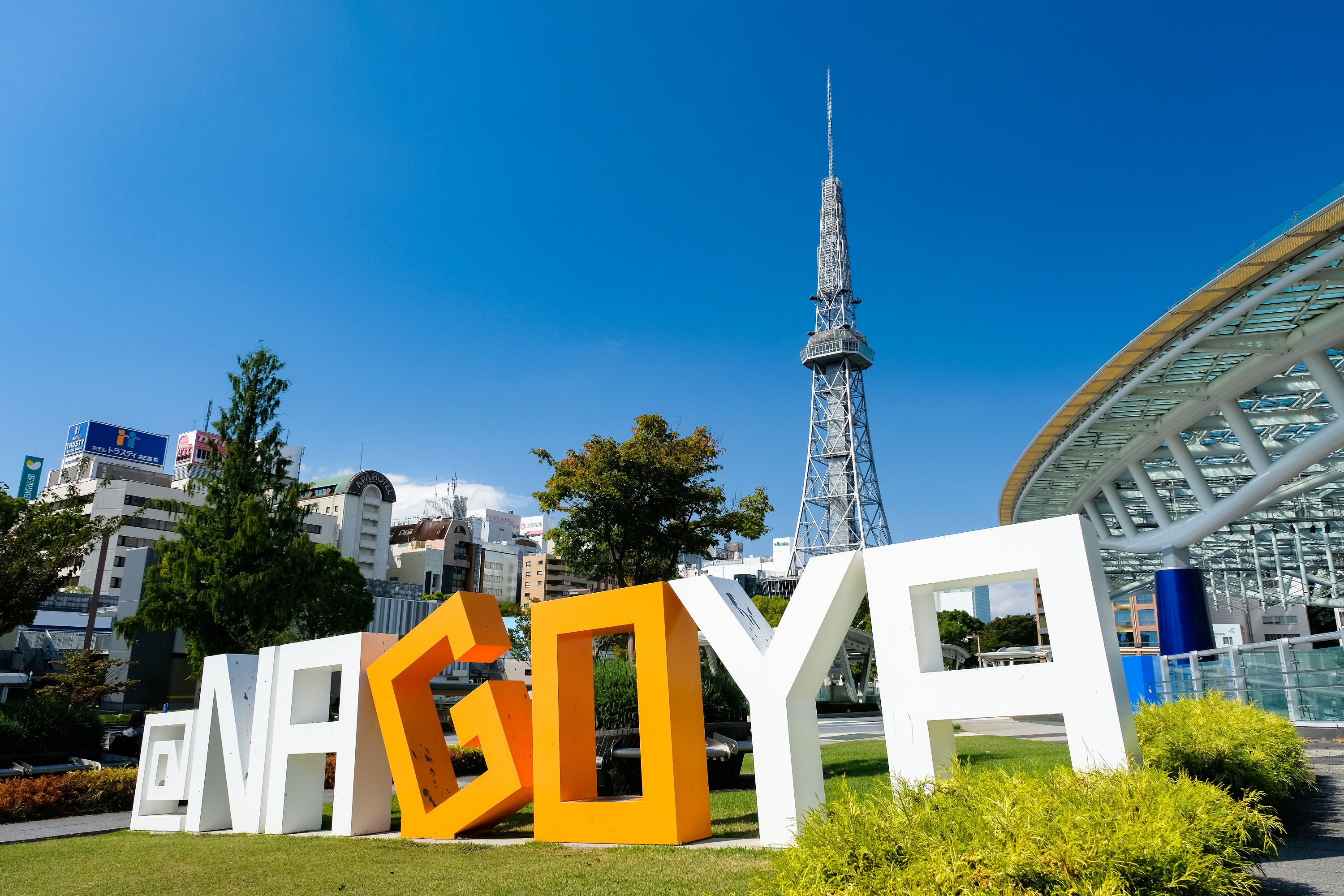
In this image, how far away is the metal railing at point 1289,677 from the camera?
14953 millimetres

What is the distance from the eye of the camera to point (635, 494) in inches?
891

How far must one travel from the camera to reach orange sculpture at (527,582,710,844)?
8086 millimetres

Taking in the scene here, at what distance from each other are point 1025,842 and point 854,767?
38.2ft

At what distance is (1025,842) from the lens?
12.9ft

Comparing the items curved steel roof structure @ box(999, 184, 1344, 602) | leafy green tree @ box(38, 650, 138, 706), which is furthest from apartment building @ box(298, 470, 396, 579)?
curved steel roof structure @ box(999, 184, 1344, 602)

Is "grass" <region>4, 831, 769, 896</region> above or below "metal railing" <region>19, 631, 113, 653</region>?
below

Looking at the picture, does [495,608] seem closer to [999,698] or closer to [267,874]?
[267,874]

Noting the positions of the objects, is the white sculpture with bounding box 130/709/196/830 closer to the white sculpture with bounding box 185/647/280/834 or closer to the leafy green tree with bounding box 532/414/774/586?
the white sculpture with bounding box 185/647/280/834

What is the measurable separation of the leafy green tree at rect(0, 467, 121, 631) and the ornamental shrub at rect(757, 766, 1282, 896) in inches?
946

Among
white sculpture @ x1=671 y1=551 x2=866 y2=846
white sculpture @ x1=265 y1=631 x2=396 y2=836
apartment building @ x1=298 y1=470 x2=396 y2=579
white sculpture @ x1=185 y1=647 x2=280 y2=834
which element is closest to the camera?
white sculpture @ x1=671 y1=551 x2=866 y2=846

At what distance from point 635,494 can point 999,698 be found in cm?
1642

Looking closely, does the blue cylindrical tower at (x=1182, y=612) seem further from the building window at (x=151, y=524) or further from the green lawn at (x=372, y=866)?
the building window at (x=151, y=524)

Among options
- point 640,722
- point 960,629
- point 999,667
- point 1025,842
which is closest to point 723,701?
point 640,722

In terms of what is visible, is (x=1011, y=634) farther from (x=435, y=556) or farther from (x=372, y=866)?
(x=372, y=866)
